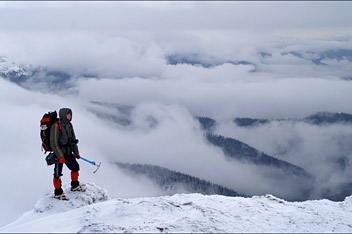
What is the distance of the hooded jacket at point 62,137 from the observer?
42.1 ft

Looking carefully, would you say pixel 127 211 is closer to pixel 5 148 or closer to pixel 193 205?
pixel 193 205

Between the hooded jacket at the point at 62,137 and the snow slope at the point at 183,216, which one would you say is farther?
the hooded jacket at the point at 62,137

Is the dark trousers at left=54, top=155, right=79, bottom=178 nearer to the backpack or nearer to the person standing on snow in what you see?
the person standing on snow

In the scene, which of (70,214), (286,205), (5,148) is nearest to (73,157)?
(70,214)

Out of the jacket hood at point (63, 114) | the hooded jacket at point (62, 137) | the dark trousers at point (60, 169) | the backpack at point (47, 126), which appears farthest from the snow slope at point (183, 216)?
the jacket hood at point (63, 114)

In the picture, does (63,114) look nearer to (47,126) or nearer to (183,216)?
(47,126)

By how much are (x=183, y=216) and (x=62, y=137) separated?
6.74 metres

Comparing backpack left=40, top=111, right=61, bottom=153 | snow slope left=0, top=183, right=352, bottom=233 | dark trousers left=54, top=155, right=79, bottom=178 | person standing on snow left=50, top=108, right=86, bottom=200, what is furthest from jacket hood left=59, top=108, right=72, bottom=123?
snow slope left=0, top=183, right=352, bottom=233

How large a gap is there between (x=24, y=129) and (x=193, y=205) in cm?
17331

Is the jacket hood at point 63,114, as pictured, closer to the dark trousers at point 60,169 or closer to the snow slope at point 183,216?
the dark trousers at point 60,169

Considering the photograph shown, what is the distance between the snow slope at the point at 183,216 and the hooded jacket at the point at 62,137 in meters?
2.71

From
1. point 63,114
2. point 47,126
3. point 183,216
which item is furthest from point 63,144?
point 183,216

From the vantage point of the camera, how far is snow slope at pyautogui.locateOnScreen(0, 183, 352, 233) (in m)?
10.9

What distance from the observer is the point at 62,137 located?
13.3 m
